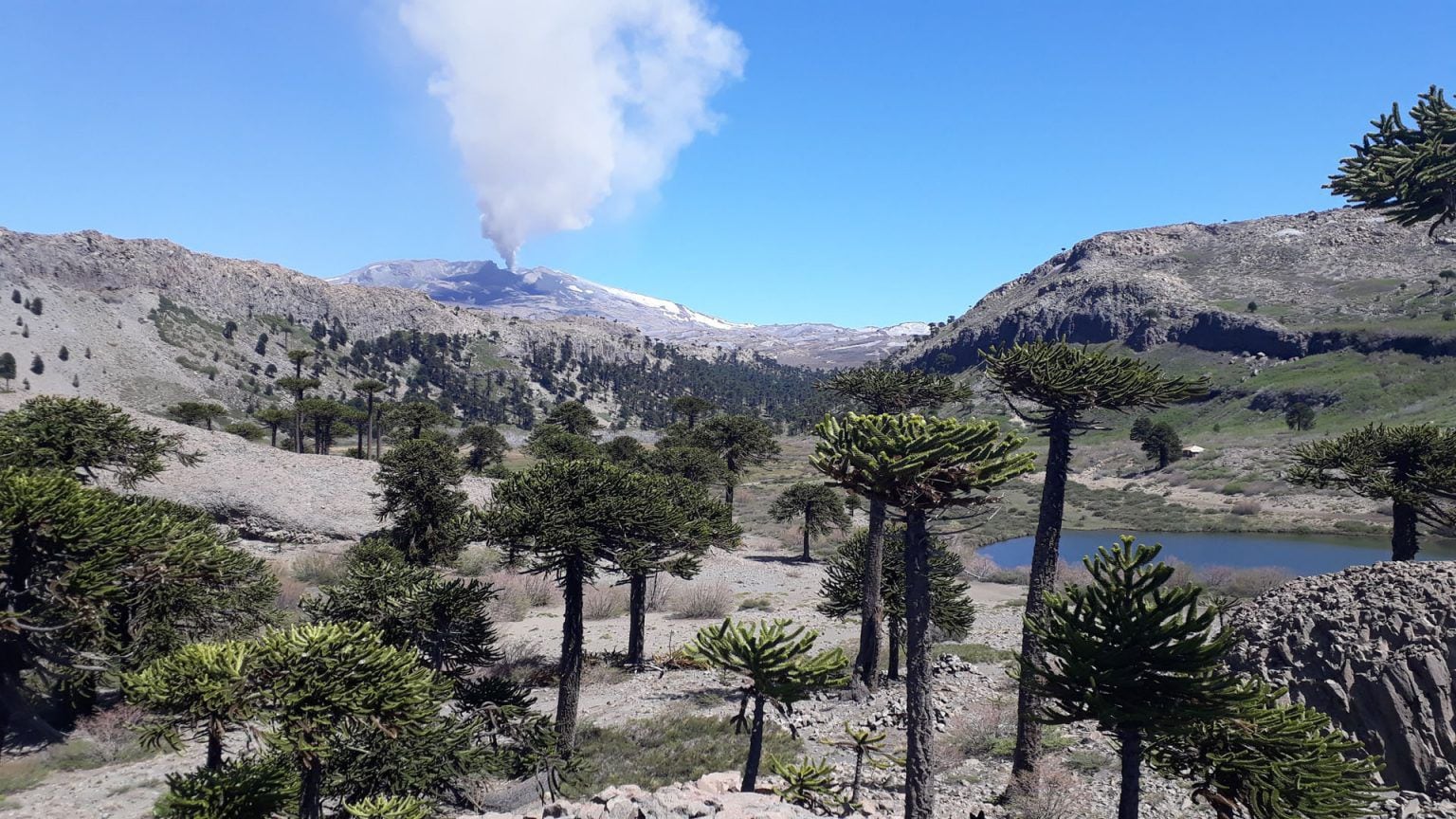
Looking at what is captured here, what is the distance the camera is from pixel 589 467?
49.4 feet

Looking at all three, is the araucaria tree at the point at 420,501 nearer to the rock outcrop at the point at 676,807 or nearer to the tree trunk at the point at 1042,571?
the rock outcrop at the point at 676,807

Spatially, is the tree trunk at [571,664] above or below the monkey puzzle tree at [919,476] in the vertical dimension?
below

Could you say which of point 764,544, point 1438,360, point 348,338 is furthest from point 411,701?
point 348,338

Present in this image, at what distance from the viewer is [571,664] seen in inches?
557

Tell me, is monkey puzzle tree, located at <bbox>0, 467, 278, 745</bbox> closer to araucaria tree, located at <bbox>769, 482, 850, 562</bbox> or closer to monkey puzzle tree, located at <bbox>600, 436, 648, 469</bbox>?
monkey puzzle tree, located at <bbox>600, 436, 648, 469</bbox>

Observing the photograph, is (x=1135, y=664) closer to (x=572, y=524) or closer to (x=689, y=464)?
(x=572, y=524)

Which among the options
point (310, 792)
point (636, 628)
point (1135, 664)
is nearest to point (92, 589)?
point (310, 792)

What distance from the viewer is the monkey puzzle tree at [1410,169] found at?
1016 centimetres

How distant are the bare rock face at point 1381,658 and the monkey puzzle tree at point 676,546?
11067 mm

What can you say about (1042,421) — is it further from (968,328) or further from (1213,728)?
(968,328)

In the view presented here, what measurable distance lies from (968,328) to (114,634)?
8126 inches

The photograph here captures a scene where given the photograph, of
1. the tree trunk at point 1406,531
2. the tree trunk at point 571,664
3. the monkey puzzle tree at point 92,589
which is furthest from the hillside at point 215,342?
the tree trunk at point 1406,531

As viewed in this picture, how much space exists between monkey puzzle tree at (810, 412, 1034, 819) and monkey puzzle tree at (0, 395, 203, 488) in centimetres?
1869

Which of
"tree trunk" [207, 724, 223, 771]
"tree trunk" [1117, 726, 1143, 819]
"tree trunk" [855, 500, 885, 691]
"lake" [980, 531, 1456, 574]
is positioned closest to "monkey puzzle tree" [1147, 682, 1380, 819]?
"tree trunk" [1117, 726, 1143, 819]
